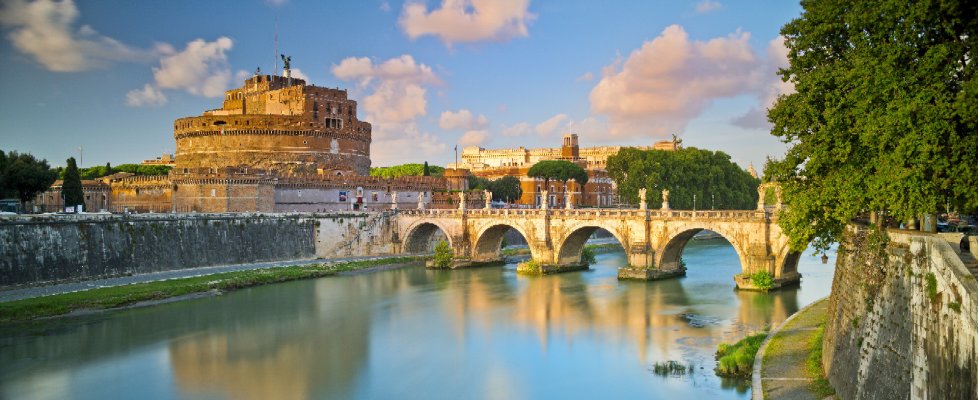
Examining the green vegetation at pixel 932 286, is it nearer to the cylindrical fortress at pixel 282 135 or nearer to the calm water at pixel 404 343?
the calm water at pixel 404 343

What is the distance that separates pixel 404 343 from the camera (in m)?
27.1

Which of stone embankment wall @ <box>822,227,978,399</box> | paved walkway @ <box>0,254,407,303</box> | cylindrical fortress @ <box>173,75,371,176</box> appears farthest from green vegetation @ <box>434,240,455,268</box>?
stone embankment wall @ <box>822,227,978,399</box>

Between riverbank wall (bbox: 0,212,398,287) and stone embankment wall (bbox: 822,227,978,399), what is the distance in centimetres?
3175

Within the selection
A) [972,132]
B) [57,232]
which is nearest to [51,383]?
[57,232]

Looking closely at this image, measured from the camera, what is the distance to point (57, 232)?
3488cm

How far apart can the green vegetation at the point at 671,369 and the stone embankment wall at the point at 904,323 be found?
4.98m

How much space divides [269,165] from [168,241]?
22.7 m

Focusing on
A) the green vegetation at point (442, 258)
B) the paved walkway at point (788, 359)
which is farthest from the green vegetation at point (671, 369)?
the green vegetation at point (442, 258)

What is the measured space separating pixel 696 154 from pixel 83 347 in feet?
184

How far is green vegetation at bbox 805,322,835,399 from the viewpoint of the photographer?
1597cm

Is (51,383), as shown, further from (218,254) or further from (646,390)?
(218,254)

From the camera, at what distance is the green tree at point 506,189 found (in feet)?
276

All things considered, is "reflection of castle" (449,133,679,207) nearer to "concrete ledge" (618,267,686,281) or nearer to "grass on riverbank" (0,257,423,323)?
"concrete ledge" (618,267,686,281)

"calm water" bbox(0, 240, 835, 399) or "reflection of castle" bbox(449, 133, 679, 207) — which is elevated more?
"reflection of castle" bbox(449, 133, 679, 207)
